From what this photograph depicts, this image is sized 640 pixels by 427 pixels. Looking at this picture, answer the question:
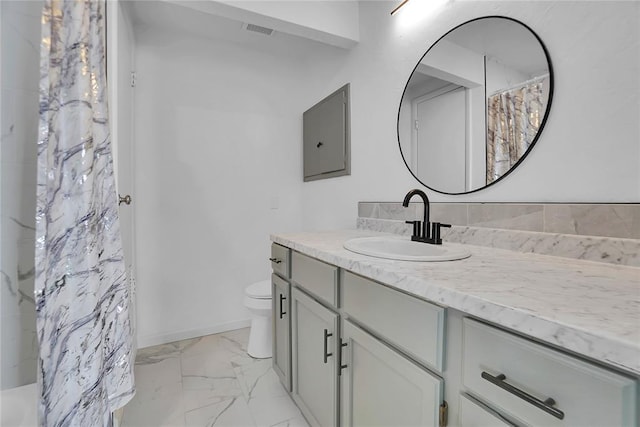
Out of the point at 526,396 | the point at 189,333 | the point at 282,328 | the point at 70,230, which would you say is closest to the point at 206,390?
the point at 282,328

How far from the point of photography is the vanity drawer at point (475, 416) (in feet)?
1.87

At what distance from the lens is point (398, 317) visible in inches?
31.9

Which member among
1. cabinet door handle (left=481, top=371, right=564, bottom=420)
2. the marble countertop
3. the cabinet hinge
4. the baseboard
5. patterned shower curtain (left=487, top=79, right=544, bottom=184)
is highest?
patterned shower curtain (left=487, top=79, right=544, bottom=184)

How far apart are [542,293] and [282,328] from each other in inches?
50.9

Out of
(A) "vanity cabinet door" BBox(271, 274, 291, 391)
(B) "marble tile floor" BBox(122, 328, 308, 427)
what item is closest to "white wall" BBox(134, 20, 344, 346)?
(B) "marble tile floor" BBox(122, 328, 308, 427)

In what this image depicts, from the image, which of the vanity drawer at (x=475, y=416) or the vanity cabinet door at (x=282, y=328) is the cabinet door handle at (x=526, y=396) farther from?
the vanity cabinet door at (x=282, y=328)

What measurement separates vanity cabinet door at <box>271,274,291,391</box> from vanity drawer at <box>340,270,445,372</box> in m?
0.58

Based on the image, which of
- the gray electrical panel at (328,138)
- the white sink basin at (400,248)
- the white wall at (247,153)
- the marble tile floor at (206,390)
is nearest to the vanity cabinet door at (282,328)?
the marble tile floor at (206,390)

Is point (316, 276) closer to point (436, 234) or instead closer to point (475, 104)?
point (436, 234)

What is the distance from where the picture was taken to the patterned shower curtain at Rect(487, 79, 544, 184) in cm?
105

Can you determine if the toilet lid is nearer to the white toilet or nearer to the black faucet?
the white toilet

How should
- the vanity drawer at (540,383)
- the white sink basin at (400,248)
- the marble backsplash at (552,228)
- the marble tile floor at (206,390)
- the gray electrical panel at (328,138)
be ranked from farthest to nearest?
the gray electrical panel at (328,138) → the marble tile floor at (206,390) → the white sink basin at (400,248) → the marble backsplash at (552,228) → the vanity drawer at (540,383)

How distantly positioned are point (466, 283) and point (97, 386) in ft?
3.78

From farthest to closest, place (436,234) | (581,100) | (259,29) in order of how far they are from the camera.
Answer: (259,29) → (436,234) → (581,100)
